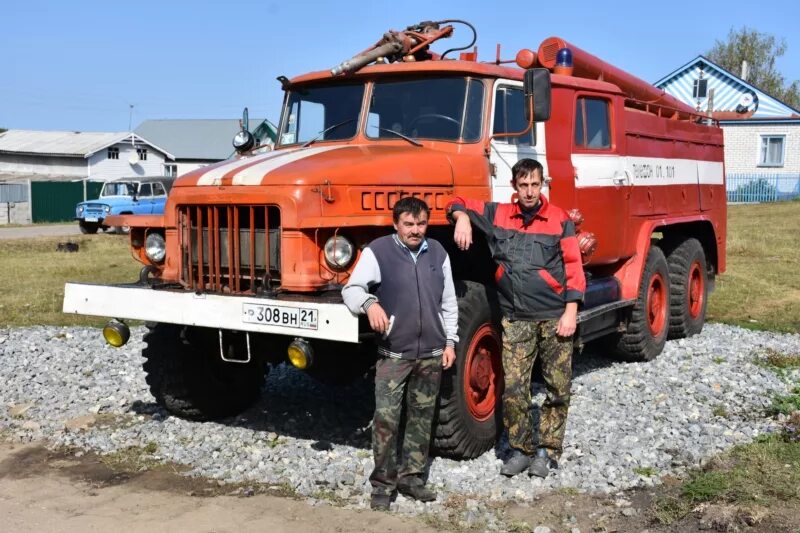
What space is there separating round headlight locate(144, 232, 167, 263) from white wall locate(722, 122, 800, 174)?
31664 mm

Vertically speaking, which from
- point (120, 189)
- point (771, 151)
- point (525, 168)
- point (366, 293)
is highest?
point (771, 151)

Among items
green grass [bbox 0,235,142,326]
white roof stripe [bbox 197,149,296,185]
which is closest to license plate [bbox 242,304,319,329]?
white roof stripe [bbox 197,149,296,185]

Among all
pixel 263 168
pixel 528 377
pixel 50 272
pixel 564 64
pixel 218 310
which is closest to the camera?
pixel 218 310

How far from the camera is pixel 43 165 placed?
2005 inches

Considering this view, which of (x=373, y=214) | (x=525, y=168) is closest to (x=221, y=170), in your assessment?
(x=373, y=214)

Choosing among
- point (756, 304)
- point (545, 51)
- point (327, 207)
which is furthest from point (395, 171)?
point (756, 304)

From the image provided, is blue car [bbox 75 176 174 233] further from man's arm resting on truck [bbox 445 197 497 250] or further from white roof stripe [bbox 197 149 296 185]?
man's arm resting on truck [bbox 445 197 497 250]

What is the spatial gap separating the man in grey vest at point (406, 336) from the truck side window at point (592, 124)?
2.87 meters

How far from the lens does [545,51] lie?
738cm

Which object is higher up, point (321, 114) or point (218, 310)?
point (321, 114)

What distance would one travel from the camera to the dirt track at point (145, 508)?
→ 4.80m

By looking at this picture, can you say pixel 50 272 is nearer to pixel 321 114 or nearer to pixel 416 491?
pixel 321 114

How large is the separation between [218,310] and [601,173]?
12.4ft

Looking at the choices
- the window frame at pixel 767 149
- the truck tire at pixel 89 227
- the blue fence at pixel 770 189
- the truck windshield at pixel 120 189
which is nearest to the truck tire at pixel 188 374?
the truck tire at pixel 89 227
